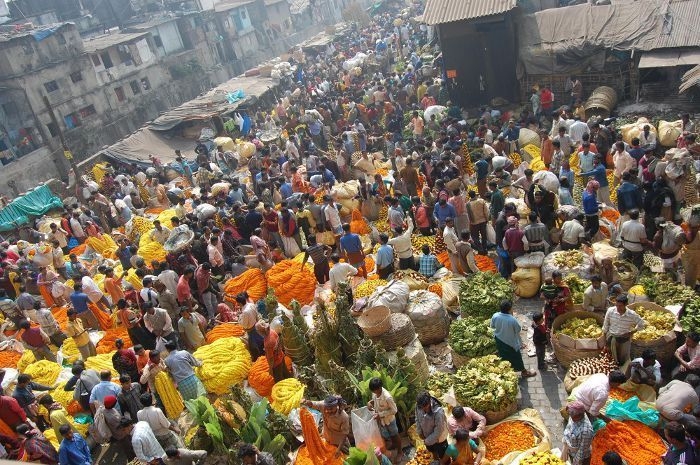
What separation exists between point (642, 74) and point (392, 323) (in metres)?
12.4

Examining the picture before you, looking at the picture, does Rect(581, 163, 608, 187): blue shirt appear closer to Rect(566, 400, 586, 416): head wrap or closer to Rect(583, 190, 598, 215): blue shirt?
Rect(583, 190, 598, 215): blue shirt

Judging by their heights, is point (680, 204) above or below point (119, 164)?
below

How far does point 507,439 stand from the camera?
6828 mm

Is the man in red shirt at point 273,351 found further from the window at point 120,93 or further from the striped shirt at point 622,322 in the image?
the window at point 120,93

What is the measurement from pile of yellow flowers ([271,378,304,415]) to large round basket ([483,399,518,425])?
102 inches

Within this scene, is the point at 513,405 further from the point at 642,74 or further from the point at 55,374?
the point at 642,74

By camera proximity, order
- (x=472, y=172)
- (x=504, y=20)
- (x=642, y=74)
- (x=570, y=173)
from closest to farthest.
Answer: (x=570, y=173) < (x=472, y=172) < (x=642, y=74) < (x=504, y=20)

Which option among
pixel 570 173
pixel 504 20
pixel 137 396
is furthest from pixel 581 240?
pixel 504 20

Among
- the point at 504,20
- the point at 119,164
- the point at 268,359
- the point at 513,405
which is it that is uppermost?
the point at 504,20

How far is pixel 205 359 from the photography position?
9.06 m

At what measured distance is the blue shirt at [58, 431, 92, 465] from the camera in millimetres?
7191

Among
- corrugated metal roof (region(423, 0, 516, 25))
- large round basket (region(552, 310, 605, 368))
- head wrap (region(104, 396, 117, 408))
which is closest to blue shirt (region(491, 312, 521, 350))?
large round basket (region(552, 310, 605, 368))

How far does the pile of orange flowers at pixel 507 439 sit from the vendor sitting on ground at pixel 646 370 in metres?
1.44

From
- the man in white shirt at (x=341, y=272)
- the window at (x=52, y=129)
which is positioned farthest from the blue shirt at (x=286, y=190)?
the window at (x=52, y=129)
